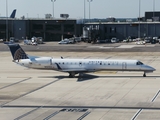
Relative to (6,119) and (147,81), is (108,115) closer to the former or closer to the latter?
(6,119)

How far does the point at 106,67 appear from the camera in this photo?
59.6m

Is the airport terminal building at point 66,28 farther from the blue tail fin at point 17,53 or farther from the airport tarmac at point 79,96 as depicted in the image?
the blue tail fin at point 17,53

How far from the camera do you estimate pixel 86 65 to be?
197 ft

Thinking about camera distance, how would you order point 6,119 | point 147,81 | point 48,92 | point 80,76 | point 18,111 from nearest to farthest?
point 6,119 < point 18,111 < point 48,92 < point 147,81 < point 80,76

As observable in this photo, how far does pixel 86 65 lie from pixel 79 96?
13.8m

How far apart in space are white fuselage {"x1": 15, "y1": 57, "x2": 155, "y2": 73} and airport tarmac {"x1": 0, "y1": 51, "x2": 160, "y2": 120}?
4.57ft

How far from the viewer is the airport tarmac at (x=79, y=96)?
1508 inches

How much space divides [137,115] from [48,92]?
14.6 m

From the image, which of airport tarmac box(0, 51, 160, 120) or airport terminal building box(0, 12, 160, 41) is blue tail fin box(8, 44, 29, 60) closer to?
airport tarmac box(0, 51, 160, 120)

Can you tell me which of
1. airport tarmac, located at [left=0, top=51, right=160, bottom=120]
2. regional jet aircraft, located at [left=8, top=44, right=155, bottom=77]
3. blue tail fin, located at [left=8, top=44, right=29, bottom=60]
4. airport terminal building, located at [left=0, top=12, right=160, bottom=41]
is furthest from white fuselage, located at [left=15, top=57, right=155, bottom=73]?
airport terminal building, located at [left=0, top=12, right=160, bottom=41]

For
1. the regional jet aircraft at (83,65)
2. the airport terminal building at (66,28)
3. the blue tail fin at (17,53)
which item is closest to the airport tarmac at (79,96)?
the regional jet aircraft at (83,65)

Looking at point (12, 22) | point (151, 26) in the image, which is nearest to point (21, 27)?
point (12, 22)

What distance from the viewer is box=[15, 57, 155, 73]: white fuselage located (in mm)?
59500

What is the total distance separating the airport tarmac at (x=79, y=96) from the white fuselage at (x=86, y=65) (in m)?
1.39
